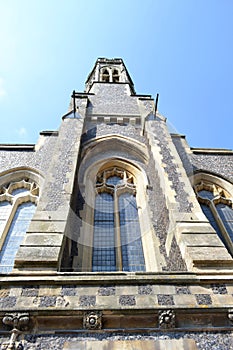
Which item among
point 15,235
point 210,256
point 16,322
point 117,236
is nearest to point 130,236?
point 117,236

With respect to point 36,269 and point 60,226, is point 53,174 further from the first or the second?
point 36,269

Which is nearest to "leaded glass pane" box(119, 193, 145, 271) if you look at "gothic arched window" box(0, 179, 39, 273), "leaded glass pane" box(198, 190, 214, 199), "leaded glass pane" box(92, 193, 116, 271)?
"leaded glass pane" box(92, 193, 116, 271)

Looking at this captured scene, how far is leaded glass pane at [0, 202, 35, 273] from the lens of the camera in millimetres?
6698

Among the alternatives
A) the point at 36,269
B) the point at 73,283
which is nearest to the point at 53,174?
the point at 36,269

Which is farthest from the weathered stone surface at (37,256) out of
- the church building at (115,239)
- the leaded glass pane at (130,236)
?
the leaded glass pane at (130,236)

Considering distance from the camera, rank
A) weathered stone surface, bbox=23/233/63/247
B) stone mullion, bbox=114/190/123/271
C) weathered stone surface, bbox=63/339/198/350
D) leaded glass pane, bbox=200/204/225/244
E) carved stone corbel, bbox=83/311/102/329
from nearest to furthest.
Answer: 1. weathered stone surface, bbox=63/339/198/350
2. carved stone corbel, bbox=83/311/102/329
3. weathered stone surface, bbox=23/233/63/247
4. stone mullion, bbox=114/190/123/271
5. leaded glass pane, bbox=200/204/225/244

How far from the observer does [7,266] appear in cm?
660

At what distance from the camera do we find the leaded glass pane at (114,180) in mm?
9656

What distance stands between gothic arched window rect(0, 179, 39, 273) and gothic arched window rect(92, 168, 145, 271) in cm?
198

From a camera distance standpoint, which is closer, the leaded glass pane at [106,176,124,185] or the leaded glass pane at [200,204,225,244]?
the leaded glass pane at [200,204,225,244]

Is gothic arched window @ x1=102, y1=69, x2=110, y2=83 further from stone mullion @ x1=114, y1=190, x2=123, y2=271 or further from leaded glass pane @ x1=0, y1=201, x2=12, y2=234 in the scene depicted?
leaded glass pane @ x1=0, y1=201, x2=12, y2=234

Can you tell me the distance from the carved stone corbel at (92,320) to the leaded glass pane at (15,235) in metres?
3.24

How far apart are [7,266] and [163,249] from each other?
3672mm

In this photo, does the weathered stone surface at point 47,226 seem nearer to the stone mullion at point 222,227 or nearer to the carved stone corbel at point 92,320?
the carved stone corbel at point 92,320
